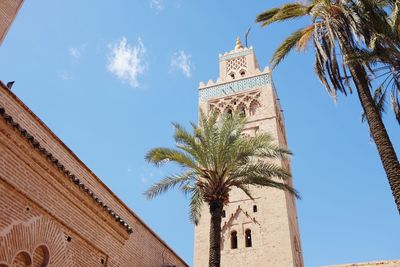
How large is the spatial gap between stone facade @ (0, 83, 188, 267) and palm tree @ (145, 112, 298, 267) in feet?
7.39

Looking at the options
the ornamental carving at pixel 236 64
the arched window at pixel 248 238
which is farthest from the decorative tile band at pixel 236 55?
the arched window at pixel 248 238

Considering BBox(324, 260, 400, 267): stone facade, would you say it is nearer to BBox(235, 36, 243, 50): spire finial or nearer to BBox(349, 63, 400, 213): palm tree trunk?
BBox(349, 63, 400, 213): palm tree trunk

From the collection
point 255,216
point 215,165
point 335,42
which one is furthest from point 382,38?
point 255,216

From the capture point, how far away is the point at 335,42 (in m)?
9.07

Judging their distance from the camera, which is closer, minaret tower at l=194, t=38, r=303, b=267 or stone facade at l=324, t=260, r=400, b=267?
stone facade at l=324, t=260, r=400, b=267

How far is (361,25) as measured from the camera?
871 cm

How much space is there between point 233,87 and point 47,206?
66.1 feet

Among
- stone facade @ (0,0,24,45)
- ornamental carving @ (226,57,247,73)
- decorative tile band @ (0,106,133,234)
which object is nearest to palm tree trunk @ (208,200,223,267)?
decorative tile band @ (0,106,133,234)

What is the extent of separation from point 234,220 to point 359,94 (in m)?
14.0

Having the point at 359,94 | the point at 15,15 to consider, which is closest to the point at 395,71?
the point at 359,94

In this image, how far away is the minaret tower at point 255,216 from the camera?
19891mm

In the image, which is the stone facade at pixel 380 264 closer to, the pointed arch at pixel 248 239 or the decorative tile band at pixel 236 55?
the pointed arch at pixel 248 239

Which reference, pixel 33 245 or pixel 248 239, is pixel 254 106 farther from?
pixel 33 245

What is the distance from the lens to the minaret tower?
19.9m
